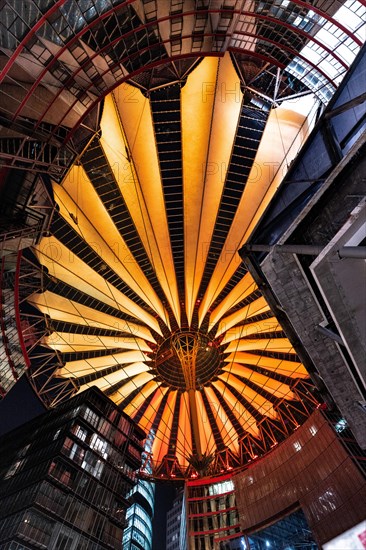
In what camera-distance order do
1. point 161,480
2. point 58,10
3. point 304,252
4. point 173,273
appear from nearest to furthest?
point 304,252 < point 58,10 < point 173,273 < point 161,480

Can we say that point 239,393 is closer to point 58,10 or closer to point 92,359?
point 92,359

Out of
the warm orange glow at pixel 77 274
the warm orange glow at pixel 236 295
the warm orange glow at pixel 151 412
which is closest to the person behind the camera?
the warm orange glow at pixel 77 274

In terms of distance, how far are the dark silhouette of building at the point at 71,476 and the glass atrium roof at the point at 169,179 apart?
346cm

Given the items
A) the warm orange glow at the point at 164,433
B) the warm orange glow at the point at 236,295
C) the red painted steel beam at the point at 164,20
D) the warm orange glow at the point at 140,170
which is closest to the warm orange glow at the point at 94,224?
the warm orange glow at the point at 140,170

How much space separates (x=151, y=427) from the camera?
39.0 m

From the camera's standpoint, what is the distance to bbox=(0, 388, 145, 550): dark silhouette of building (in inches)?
942

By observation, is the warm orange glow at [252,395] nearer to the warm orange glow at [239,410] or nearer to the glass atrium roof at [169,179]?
the glass atrium roof at [169,179]

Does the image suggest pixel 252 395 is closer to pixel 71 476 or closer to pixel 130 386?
pixel 130 386

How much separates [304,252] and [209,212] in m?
15.6

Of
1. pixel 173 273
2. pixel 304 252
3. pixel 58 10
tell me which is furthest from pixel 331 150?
pixel 173 273

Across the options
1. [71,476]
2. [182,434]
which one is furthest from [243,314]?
[71,476]

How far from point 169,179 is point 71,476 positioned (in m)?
23.2

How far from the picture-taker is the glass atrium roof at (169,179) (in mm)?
16078

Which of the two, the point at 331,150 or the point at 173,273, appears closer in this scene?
the point at 331,150
